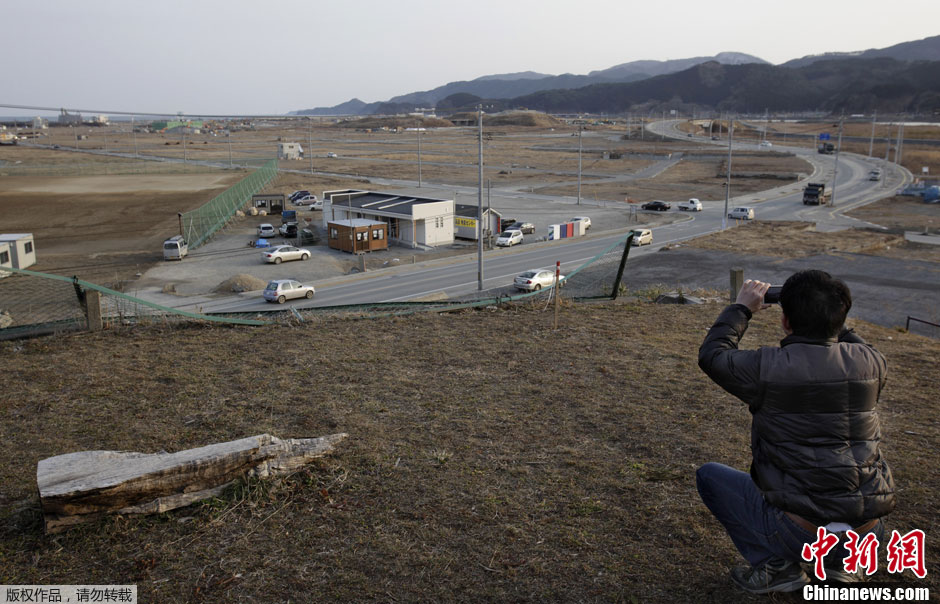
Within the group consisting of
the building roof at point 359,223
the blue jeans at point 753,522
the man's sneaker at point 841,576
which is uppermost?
the blue jeans at point 753,522

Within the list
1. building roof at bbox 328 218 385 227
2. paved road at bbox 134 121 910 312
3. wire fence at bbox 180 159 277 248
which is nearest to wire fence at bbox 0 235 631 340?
paved road at bbox 134 121 910 312

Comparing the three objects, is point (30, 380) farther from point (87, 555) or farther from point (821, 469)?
point (821, 469)

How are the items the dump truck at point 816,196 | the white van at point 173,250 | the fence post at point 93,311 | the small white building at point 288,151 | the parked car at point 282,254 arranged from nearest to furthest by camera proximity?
the fence post at point 93,311, the parked car at point 282,254, the white van at point 173,250, the dump truck at point 816,196, the small white building at point 288,151

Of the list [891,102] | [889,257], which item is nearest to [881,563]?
[889,257]

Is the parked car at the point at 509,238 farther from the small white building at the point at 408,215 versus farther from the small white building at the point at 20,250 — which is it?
the small white building at the point at 20,250

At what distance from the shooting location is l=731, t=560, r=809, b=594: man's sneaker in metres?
3.81

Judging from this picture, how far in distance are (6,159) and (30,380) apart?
126 m

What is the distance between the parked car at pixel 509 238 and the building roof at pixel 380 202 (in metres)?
4.82

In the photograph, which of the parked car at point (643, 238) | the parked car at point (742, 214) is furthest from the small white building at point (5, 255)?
the parked car at point (742, 214)

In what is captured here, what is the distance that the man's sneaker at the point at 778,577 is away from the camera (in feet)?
12.5

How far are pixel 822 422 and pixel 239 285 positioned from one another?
103ft

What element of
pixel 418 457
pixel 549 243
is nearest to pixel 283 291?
pixel 549 243

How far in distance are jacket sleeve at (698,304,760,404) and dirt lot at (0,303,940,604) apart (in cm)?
142

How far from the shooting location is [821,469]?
3383mm
